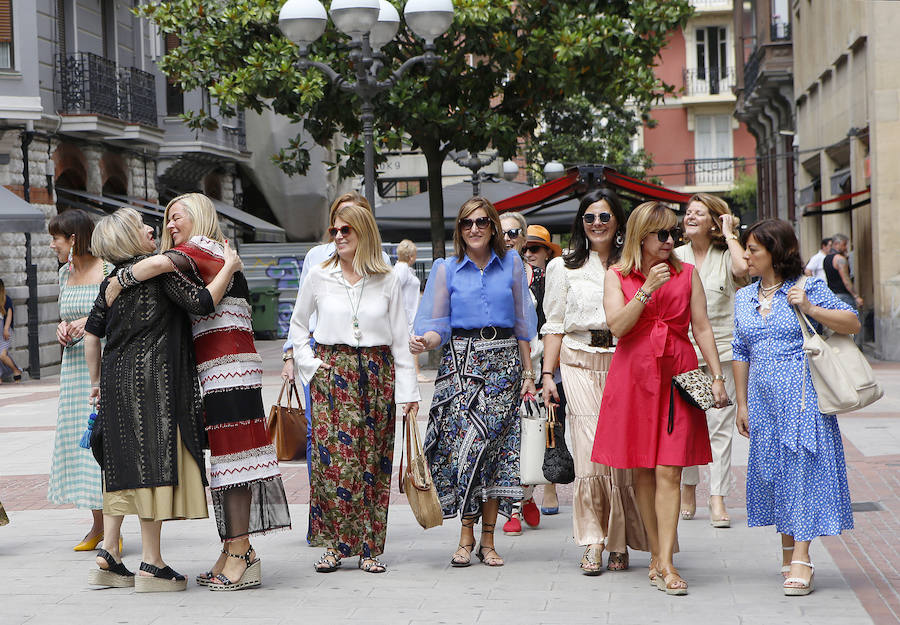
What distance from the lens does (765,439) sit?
232 inches

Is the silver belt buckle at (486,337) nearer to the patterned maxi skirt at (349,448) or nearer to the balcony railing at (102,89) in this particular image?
the patterned maxi skirt at (349,448)

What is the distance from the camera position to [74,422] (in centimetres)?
704

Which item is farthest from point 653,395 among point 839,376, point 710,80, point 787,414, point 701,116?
point 701,116

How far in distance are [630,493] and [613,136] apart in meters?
32.0

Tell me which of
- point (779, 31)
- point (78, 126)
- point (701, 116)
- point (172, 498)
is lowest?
point (172, 498)

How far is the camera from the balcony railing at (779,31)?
2981 centimetres

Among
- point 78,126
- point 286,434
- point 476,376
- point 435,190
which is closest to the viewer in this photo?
point 476,376

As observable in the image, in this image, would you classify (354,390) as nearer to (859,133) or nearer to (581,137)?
(859,133)

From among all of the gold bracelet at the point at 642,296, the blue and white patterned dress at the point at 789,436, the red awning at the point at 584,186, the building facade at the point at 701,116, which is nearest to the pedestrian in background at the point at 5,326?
the red awning at the point at 584,186

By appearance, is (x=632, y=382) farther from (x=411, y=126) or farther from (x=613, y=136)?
(x=613, y=136)

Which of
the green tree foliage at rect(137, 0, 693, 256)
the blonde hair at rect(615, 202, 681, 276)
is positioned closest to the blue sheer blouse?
the blonde hair at rect(615, 202, 681, 276)

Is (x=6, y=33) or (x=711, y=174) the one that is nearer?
(x=6, y=33)

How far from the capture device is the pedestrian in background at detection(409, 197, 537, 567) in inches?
256

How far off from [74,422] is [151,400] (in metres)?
1.38
